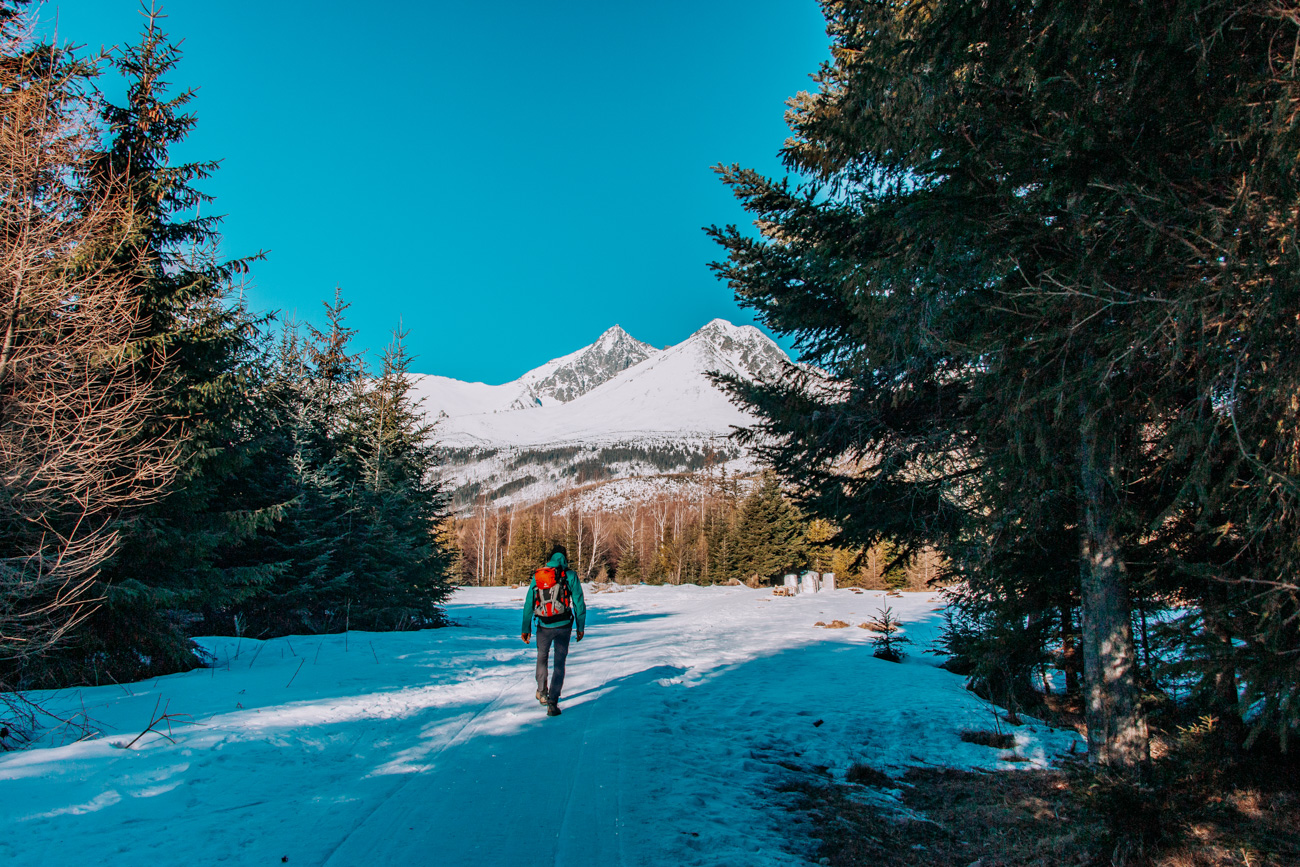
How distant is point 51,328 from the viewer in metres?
6.62

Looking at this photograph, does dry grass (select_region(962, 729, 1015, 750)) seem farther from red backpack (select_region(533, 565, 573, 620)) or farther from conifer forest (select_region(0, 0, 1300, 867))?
red backpack (select_region(533, 565, 573, 620))

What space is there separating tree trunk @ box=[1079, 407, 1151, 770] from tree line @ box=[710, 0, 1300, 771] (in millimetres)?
20

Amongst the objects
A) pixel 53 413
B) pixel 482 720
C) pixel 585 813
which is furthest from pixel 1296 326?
pixel 53 413

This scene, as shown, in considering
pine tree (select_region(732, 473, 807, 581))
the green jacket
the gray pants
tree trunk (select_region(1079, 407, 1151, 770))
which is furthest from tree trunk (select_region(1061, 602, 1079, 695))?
pine tree (select_region(732, 473, 807, 581))

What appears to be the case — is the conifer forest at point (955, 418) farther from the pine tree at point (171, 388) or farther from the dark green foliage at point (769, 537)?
the dark green foliage at point (769, 537)

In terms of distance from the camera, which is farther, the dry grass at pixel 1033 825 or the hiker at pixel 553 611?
the hiker at pixel 553 611

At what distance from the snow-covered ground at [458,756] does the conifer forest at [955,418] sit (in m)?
0.12

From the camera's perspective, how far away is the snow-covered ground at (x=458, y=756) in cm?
359

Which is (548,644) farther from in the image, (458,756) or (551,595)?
(458,756)

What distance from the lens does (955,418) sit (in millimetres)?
6840

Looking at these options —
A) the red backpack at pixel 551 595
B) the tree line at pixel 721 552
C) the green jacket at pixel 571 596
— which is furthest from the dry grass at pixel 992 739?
the tree line at pixel 721 552

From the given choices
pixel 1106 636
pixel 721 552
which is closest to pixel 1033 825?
pixel 1106 636

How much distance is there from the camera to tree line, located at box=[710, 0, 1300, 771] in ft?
9.87

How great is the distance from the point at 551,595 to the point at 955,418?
17.2ft
